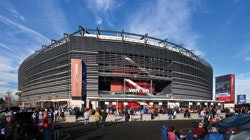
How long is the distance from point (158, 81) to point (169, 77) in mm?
3955

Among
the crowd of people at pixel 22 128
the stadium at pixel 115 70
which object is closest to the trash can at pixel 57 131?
the crowd of people at pixel 22 128

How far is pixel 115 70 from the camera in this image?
83938 millimetres

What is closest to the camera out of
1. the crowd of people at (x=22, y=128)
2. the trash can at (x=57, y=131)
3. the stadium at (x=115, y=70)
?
the crowd of people at (x=22, y=128)

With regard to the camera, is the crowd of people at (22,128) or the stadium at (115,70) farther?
the stadium at (115,70)

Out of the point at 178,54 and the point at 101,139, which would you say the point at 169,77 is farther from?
the point at 101,139

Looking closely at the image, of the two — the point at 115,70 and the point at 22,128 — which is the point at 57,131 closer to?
the point at 22,128

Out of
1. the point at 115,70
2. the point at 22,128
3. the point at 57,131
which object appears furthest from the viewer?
the point at 115,70

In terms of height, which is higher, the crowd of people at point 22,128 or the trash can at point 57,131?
the crowd of people at point 22,128

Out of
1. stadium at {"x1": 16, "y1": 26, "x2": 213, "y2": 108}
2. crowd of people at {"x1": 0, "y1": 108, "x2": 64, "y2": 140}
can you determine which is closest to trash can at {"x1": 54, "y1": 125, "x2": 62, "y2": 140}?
crowd of people at {"x1": 0, "y1": 108, "x2": 64, "y2": 140}

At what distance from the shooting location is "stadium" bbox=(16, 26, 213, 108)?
8219cm

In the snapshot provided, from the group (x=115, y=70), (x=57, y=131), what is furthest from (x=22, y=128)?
(x=115, y=70)

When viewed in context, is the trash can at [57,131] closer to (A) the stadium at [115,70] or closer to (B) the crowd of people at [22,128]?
(B) the crowd of people at [22,128]

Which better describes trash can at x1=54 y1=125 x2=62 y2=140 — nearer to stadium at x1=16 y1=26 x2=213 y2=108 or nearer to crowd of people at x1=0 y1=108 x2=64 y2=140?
crowd of people at x1=0 y1=108 x2=64 y2=140

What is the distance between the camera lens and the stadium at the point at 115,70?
82.2 m
